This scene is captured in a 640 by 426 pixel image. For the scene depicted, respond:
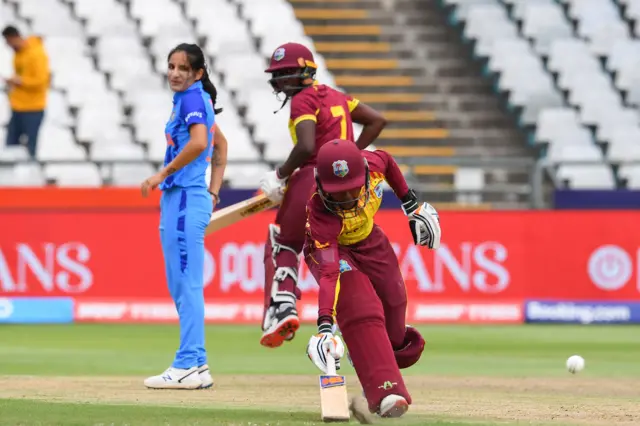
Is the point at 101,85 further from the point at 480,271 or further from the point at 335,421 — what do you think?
the point at 335,421

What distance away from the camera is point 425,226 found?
27.8 ft

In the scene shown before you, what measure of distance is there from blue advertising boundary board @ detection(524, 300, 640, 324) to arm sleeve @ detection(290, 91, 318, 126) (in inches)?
315

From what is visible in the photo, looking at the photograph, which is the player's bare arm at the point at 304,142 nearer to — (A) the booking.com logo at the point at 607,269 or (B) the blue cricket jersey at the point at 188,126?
(B) the blue cricket jersey at the point at 188,126

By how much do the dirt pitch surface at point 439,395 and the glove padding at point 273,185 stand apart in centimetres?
140

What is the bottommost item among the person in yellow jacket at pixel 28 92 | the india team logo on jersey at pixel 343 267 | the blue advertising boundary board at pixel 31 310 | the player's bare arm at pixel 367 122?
the blue advertising boundary board at pixel 31 310

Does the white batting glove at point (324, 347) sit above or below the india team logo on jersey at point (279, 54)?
below

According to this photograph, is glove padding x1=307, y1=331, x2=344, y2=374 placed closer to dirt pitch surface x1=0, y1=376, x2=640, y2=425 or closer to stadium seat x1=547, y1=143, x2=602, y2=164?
dirt pitch surface x1=0, y1=376, x2=640, y2=425

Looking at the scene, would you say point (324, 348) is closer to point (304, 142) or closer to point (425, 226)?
point (425, 226)

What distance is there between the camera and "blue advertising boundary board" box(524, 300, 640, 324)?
17297 mm

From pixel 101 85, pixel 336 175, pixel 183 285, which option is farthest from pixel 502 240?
pixel 336 175

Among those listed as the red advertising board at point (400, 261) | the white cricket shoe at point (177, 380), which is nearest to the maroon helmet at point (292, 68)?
the white cricket shoe at point (177, 380)

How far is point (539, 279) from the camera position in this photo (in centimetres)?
1727

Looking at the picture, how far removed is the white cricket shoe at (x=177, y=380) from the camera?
31.3 feet

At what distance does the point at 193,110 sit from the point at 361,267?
1.95 m
